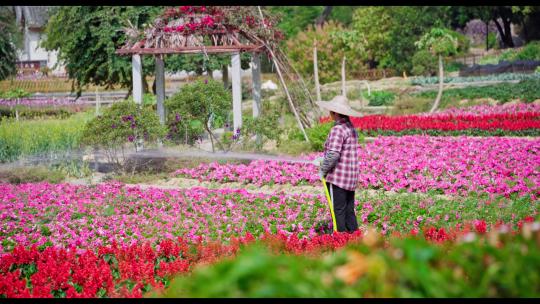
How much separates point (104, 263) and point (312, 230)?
2.75 metres

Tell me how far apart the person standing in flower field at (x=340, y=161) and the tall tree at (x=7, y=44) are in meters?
21.4

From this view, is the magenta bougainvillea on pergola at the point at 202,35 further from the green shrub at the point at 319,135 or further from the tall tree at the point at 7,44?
the tall tree at the point at 7,44

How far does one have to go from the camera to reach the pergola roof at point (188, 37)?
15.3m

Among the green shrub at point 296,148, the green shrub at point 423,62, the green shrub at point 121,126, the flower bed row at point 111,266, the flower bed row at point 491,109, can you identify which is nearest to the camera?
the flower bed row at point 111,266

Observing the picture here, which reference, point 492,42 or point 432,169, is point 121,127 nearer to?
point 432,169

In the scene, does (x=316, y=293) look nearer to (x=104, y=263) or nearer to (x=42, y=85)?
(x=104, y=263)

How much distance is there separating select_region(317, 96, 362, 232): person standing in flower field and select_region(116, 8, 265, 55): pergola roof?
24.9ft

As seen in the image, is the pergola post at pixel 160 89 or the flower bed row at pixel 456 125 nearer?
the pergola post at pixel 160 89

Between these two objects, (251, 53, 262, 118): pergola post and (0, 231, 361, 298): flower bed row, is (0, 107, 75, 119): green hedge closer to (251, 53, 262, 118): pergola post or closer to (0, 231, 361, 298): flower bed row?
(251, 53, 262, 118): pergola post

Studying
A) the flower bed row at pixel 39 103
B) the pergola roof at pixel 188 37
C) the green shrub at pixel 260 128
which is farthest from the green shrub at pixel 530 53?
the green shrub at pixel 260 128

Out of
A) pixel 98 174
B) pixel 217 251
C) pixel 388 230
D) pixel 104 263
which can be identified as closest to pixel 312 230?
pixel 388 230

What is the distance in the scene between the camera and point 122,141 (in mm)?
13719

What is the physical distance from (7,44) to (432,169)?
19.9 metres

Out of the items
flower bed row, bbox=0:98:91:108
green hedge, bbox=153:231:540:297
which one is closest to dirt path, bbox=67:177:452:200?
green hedge, bbox=153:231:540:297
